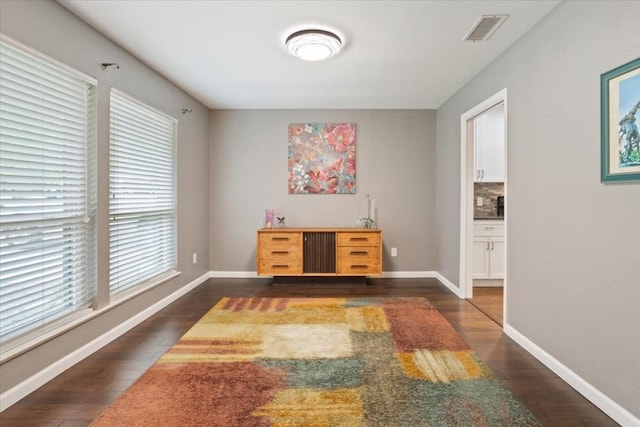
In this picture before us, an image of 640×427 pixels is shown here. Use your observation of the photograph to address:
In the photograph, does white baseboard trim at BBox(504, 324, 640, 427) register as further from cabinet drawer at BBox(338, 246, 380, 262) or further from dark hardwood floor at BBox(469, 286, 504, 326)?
cabinet drawer at BBox(338, 246, 380, 262)

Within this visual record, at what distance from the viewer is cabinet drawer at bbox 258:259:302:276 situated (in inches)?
182

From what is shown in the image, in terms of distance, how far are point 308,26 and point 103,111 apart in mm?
1726

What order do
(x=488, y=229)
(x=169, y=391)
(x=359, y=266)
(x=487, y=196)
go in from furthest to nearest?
(x=487, y=196) < (x=359, y=266) < (x=488, y=229) < (x=169, y=391)

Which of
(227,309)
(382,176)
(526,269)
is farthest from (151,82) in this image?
(526,269)

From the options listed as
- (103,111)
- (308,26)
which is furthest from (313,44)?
(103,111)

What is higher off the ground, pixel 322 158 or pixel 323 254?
pixel 322 158

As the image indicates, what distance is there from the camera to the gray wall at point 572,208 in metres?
1.79

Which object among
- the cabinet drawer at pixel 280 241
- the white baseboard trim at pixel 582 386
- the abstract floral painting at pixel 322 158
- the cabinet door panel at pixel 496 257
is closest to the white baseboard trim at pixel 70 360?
the cabinet drawer at pixel 280 241

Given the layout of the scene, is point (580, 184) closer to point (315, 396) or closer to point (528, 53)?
point (528, 53)

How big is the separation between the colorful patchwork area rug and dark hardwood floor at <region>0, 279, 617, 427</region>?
0.33 feet

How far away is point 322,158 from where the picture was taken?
5.06 meters

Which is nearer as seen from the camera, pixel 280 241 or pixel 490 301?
pixel 490 301

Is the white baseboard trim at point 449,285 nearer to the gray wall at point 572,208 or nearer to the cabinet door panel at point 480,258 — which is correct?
the cabinet door panel at point 480,258

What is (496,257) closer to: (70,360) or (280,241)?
(280,241)
